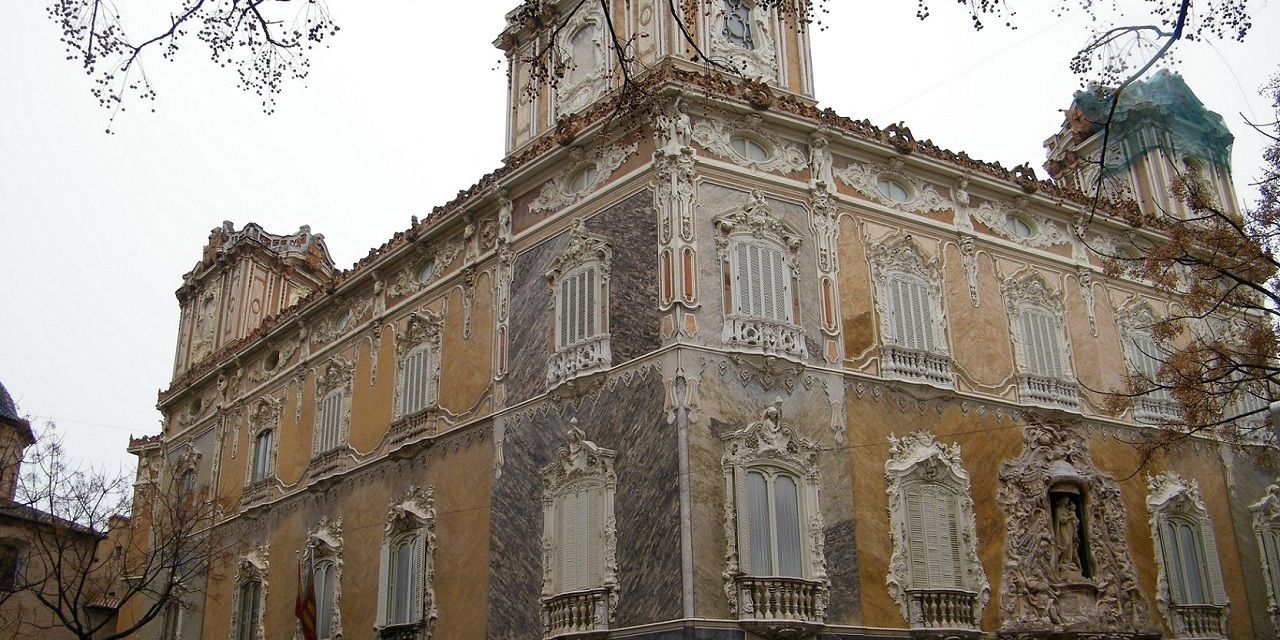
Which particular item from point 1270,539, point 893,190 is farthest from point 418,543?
point 1270,539

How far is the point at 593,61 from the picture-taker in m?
25.9

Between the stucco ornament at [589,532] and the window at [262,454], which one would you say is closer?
the stucco ornament at [589,532]

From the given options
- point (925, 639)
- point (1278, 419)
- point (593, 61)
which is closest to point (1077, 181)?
point (593, 61)

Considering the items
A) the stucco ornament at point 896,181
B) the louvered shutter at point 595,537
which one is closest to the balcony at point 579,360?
the louvered shutter at point 595,537

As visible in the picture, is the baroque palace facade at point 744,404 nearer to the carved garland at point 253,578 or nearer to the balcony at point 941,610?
the balcony at point 941,610

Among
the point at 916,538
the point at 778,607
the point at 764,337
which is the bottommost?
the point at 778,607

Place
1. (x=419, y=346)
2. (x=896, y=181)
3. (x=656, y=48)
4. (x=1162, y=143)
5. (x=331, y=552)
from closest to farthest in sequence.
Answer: (x=656, y=48), (x=896, y=181), (x=419, y=346), (x=331, y=552), (x=1162, y=143)

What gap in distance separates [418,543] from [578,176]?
8.43 m

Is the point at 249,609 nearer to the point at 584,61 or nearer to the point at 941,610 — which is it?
the point at 584,61

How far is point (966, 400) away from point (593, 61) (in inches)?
418

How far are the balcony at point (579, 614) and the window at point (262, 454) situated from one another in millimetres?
14331

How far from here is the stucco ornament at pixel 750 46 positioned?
24531mm

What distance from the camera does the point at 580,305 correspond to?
22.5m

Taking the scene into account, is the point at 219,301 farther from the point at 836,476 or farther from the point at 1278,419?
the point at 1278,419
